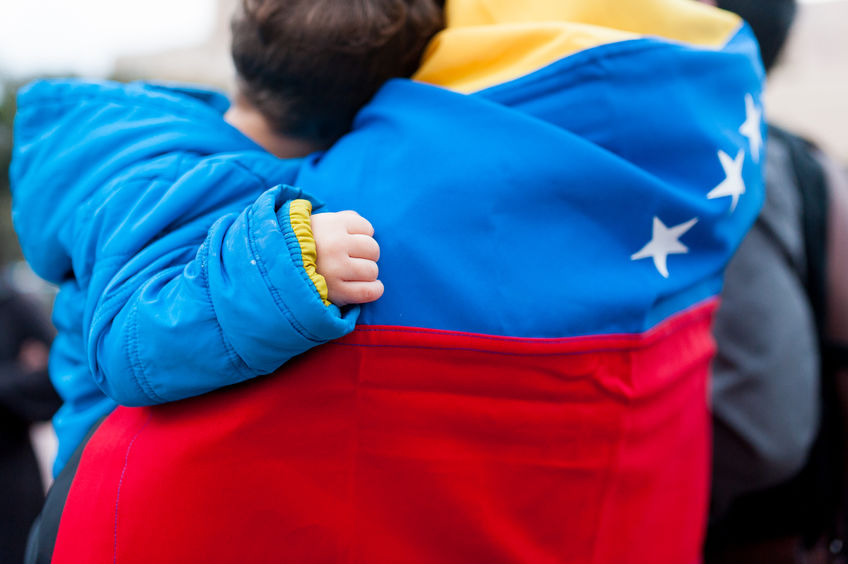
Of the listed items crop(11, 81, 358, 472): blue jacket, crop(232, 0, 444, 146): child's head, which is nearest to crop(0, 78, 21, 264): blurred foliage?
crop(11, 81, 358, 472): blue jacket

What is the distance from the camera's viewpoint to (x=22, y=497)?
2.14 metres

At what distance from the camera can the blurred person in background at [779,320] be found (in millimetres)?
1774

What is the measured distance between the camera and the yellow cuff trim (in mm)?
876

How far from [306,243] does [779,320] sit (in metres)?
1.50

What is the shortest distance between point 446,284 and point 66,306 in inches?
31.1

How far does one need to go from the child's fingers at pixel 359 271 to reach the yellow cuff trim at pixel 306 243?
1.4 inches

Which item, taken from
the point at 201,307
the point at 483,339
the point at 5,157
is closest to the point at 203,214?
the point at 201,307

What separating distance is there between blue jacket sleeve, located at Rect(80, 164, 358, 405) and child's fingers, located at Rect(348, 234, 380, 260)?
0.27ft

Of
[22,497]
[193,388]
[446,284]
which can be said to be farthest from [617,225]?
[22,497]

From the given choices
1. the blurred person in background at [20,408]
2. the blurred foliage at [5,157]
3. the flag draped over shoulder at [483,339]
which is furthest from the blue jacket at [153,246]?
the blurred foliage at [5,157]

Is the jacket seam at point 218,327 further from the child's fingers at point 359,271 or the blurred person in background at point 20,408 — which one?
the blurred person in background at point 20,408

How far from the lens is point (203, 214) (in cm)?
104

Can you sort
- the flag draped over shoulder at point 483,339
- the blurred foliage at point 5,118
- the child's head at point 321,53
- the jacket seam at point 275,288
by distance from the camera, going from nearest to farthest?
the jacket seam at point 275,288
the flag draped over shoulder at point 483,339
the child's head at point 321,53
the blurred foliage at point 5,118

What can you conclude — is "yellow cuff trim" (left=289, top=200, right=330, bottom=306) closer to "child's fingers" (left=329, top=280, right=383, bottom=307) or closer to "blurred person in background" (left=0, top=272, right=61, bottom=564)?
"child's fingers" (left=329, top=280, right=383, bottom=307)
